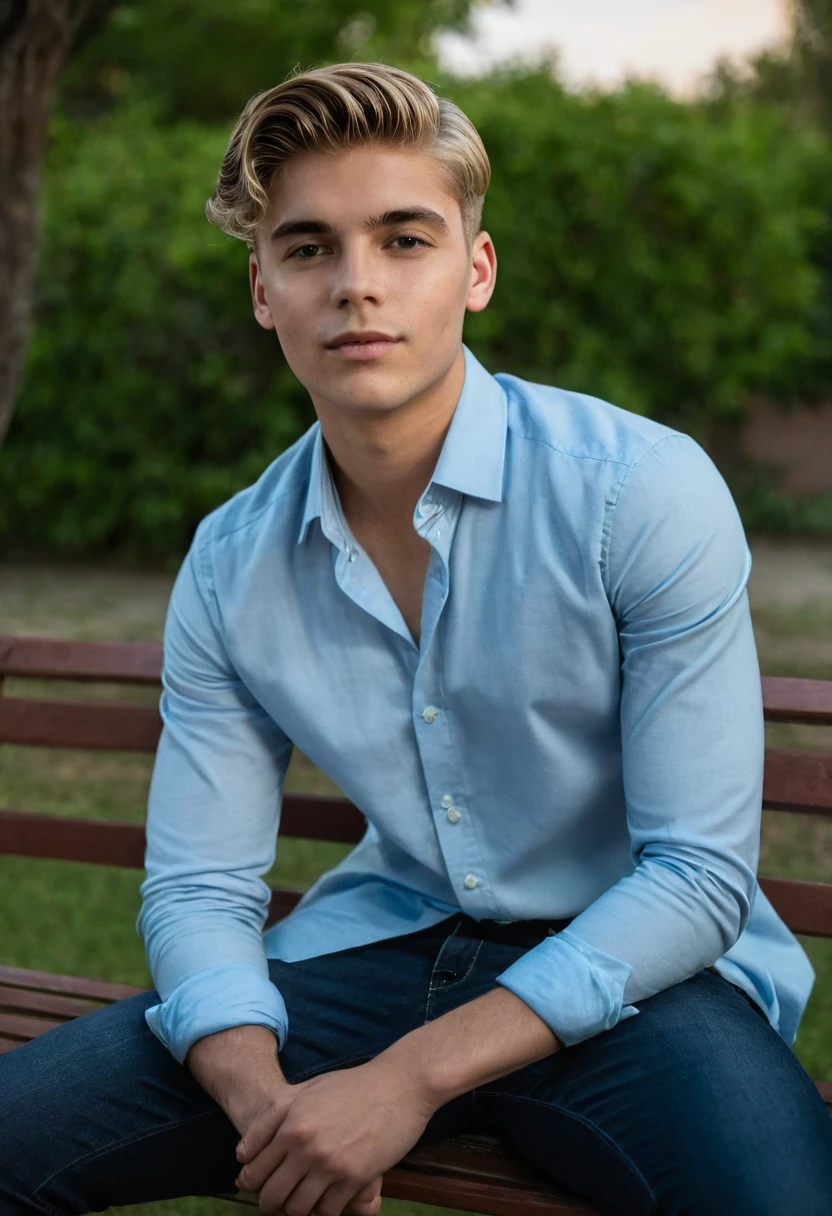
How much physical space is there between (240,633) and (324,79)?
0.98 metres

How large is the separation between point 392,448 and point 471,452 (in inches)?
6.1

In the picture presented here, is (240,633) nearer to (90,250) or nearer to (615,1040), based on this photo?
(615,1040)

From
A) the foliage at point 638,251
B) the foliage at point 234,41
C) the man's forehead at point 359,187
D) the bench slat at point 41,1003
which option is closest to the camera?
the man's forehead at point 359,187

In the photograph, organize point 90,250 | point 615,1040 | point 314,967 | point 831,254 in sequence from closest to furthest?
point 615,1040, point 314,967, point 90,250, point 831,254

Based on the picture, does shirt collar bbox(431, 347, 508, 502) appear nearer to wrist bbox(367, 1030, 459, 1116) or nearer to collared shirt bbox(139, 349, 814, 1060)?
collared shirt bbox(139, 349, 814, 1060)

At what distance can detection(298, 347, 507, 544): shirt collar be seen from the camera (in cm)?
227

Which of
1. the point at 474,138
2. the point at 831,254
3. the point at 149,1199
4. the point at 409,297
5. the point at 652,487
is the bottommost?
the point at 149,1199

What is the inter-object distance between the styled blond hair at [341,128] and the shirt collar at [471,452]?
0.96 feet

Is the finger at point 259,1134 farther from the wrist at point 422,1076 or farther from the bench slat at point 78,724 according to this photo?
the bench slat at point 78,724

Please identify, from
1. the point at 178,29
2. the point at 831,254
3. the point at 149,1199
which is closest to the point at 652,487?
the point at 149,1199

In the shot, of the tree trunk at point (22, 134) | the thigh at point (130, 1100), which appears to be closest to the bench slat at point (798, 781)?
the thigh at point (130, 1100)

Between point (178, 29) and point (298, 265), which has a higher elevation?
point (178, 29)

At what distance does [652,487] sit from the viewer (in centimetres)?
210

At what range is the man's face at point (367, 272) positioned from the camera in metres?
2.20
